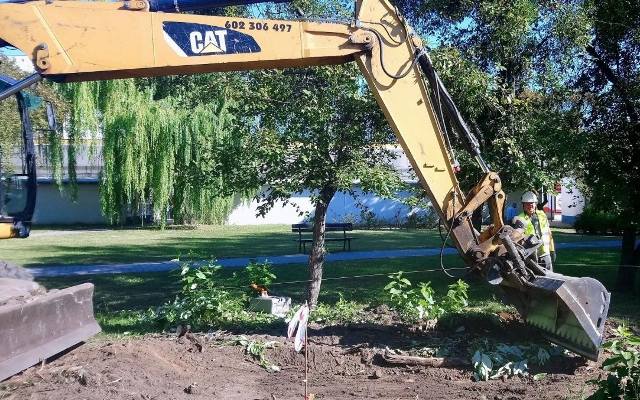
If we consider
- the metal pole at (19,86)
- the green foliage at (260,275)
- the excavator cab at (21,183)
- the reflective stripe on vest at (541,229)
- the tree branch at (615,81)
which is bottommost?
the green foliage at (260,275)

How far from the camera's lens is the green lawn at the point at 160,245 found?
65.9ft

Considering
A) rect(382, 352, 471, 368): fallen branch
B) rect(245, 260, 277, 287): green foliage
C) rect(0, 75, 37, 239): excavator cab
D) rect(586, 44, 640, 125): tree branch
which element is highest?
rect(586, 44, 640, 125): tree branch

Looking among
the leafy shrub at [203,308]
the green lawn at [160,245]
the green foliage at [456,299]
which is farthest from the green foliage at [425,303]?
the green lawn at [160,245]

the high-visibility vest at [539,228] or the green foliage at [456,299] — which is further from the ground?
the high-visibility vest at [539,228]

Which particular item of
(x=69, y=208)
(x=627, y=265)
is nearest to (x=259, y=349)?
(x=627, y=265)

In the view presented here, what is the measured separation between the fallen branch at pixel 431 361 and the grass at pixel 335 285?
283 cm

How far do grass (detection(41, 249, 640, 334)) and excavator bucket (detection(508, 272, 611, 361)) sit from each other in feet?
9.38

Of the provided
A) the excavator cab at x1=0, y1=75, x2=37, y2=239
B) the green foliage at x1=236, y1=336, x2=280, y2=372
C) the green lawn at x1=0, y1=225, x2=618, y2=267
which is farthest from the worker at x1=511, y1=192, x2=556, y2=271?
the green lawn at x1=0, y1=225, x2=618, y2=267

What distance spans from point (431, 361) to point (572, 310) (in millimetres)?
1605

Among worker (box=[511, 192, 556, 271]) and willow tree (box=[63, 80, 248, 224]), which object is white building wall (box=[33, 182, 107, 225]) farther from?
worker (box=[511, 192, 556, 271])

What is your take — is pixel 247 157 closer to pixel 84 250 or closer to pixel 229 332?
pixel 229 332

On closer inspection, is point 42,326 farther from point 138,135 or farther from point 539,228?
point 138,135

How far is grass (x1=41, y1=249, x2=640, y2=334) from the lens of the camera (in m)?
11.2

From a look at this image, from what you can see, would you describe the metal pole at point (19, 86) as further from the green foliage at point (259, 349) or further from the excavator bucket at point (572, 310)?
the excavator bucket at point (572, 310)
